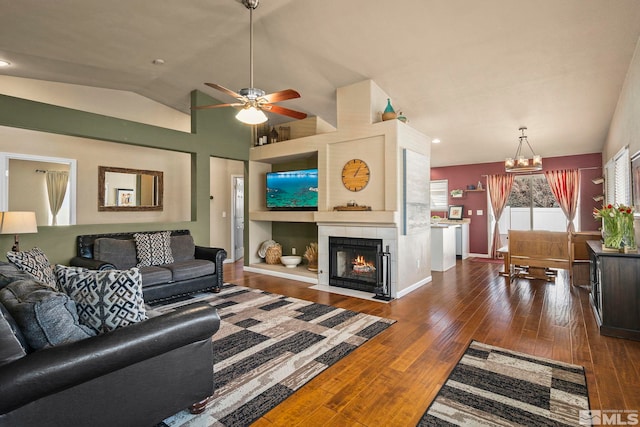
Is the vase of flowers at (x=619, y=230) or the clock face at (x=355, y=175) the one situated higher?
the clock face at (x=355, y=175)

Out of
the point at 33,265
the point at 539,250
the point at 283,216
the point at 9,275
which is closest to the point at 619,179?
the point at 539,250

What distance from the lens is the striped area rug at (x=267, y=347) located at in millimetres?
1951

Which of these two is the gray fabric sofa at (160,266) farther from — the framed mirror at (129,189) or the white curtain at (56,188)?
the framed mirror at (129,189)

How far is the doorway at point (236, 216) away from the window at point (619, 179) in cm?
677

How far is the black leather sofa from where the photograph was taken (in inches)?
49.5

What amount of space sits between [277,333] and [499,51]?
393cm

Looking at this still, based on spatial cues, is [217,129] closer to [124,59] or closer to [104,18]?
[124,59]

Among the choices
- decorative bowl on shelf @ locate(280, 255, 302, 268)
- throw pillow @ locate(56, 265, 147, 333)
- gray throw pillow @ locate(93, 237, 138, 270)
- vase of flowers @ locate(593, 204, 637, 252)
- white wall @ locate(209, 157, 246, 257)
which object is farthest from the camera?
white wall @ locate(209, 157, 246, 257)

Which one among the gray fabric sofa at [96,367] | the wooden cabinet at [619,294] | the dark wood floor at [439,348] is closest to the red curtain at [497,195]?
the dark wood floor at [439,348]

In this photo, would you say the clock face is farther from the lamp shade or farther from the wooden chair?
the lamp shade

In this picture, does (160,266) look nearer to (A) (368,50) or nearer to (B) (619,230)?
(A) (368,50)

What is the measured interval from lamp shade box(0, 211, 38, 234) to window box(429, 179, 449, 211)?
8300 millimetres

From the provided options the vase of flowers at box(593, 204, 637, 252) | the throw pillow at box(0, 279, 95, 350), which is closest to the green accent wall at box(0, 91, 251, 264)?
the throw pillow at box(0, 279, 95, 350)

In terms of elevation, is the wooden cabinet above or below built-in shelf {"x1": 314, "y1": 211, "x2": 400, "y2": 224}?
below
